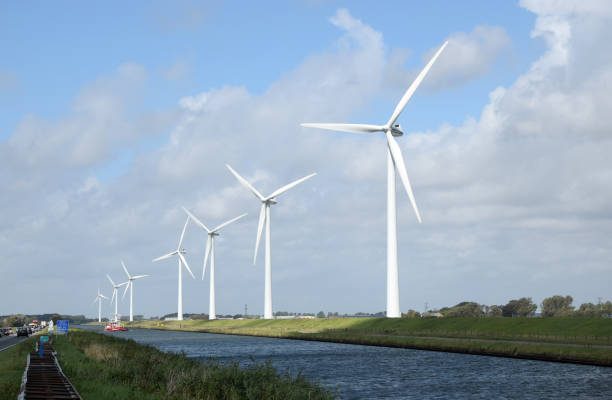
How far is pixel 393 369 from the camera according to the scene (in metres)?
54.7

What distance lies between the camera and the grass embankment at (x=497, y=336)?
181 feet

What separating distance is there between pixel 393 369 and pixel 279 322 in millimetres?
107934

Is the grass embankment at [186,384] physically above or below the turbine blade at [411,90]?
below

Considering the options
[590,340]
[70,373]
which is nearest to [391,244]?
[590,340]

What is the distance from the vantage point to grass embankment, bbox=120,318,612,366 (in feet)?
181

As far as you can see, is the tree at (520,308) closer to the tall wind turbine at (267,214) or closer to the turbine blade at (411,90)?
the tall wind turbine at (267,214)

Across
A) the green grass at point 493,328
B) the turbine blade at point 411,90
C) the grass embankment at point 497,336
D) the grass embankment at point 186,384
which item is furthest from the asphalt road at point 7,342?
the turbine blade at point 411,90

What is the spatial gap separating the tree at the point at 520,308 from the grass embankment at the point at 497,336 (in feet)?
263

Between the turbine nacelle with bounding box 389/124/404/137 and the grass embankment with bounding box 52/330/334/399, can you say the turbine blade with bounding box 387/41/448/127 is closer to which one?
the turbine nacelle with bounding box 389/124/404/137

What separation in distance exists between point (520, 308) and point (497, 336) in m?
119

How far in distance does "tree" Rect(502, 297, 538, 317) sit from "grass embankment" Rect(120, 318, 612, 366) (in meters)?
80.1

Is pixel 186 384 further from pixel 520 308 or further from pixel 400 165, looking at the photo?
pixel 520 308

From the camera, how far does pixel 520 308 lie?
620 ft

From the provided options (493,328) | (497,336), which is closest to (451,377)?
(497,336)
